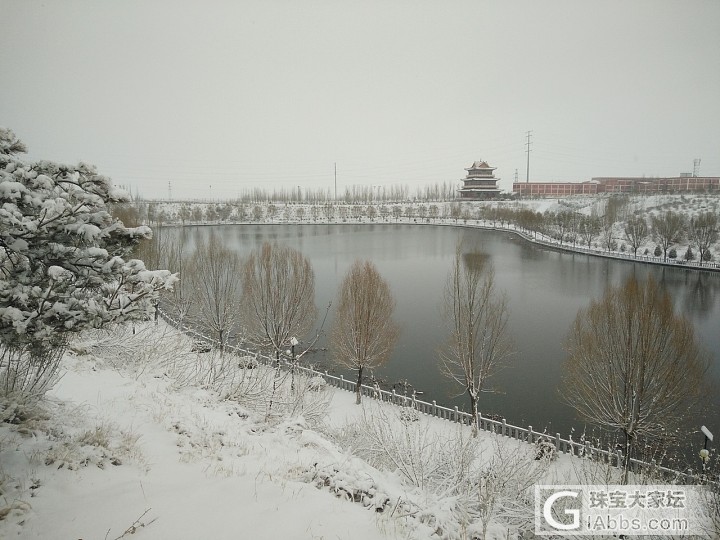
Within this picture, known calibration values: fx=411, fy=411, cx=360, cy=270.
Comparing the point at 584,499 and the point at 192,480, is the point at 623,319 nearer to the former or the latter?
the point at 584,499

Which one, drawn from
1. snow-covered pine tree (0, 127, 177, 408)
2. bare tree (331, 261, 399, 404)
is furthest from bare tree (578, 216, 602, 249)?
snow-covered pine tree (0, 127, 177, 408)

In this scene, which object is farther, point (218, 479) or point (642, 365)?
point (642, 365)

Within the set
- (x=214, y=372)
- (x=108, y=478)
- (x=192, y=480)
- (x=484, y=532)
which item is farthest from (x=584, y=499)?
(x=214, y=372)

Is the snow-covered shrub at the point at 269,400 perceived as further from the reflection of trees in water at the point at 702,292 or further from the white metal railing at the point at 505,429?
the reflection of trees in water at the point at 702,292

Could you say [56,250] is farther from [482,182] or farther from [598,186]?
[598,186]

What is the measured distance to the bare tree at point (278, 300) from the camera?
1452 centimetres

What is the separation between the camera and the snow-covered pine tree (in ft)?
12.1

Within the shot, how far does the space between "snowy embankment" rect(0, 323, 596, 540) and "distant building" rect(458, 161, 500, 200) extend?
88.3m

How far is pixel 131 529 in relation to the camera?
3.46 meters

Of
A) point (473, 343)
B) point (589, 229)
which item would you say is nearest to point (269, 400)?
point (473, 343)

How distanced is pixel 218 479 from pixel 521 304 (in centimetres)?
2140

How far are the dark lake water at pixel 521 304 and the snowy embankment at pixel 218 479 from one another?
7.96 metres

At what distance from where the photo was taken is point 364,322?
1346 centimetres

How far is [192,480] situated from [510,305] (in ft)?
68.5
